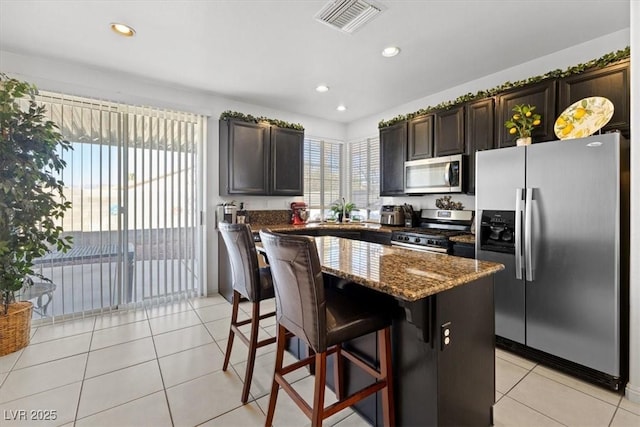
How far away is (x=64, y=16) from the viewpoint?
227 centimetres

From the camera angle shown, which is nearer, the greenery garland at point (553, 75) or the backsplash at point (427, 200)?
the greenery garland at point (553, 75)

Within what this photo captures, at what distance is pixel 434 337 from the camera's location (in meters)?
1.32

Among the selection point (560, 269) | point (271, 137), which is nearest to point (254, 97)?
point (271, 137)

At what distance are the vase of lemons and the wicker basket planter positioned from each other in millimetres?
4549

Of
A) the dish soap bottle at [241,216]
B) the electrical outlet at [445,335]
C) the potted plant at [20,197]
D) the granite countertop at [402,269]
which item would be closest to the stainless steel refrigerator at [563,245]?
the granite countertop at [402,269]

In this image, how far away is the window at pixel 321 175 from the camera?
5.11m

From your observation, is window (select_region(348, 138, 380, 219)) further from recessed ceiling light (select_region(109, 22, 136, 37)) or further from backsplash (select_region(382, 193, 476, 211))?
recessed ceiling light (select_region(109, 22, 136, 37))

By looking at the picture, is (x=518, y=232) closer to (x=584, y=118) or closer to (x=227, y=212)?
(x=584, y=118)

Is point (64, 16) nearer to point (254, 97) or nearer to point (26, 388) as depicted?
point (254, 97)

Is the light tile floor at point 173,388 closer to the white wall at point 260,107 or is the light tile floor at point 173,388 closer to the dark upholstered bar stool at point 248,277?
the dark upholstered bar stool at point 248,277

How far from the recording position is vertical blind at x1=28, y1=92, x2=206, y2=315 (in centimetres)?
309

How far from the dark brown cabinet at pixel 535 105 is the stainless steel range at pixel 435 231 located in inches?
39.0

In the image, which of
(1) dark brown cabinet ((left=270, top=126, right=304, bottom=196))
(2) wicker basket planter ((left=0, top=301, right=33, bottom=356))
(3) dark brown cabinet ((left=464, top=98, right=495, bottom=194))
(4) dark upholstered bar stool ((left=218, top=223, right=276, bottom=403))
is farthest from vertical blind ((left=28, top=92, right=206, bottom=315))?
(3) dark brown cabinet ((left=464, top=98, right=495, bottom=194))

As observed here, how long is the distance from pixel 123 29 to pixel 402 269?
9.51ft
